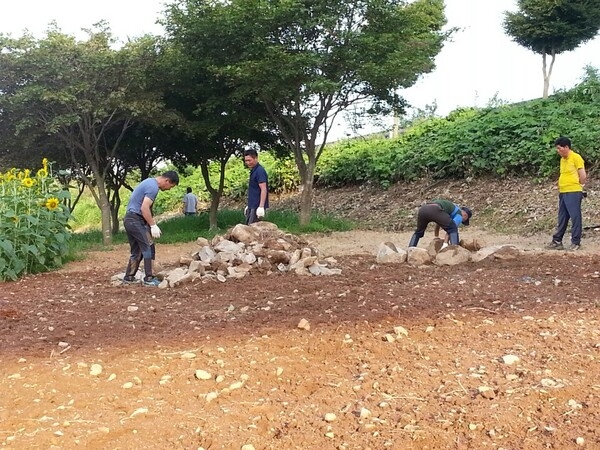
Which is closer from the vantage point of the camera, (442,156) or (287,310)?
(287,310)

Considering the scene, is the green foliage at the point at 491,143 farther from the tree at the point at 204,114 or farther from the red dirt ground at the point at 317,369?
the red dirt ground at the point at 317,369

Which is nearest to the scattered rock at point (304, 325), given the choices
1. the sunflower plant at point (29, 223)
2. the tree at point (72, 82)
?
the sunflower plant at point (29, 223)

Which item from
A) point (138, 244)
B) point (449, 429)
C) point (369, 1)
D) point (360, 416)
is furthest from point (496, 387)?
point (369, 1)

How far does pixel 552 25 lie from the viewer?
63.5 feet

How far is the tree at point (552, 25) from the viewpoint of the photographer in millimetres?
19062

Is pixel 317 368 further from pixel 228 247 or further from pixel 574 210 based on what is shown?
pixel 574 210

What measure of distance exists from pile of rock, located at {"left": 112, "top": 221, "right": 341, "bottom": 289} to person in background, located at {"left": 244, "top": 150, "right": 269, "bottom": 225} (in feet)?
1.32

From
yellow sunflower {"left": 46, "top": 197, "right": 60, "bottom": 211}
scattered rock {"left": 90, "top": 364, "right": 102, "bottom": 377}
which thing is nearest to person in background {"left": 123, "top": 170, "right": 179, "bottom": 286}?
yellow sunflower {"left": 46, "top": 197, "right": 60, "bottom": 211}

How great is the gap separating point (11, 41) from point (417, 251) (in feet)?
28.1

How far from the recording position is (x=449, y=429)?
2.47 metres

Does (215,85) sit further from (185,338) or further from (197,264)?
A: (185,338)

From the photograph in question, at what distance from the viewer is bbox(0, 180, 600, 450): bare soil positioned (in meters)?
2.51

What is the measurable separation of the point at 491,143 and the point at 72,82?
901 centimetres

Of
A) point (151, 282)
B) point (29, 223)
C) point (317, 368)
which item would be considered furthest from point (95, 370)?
point (29, 223)
